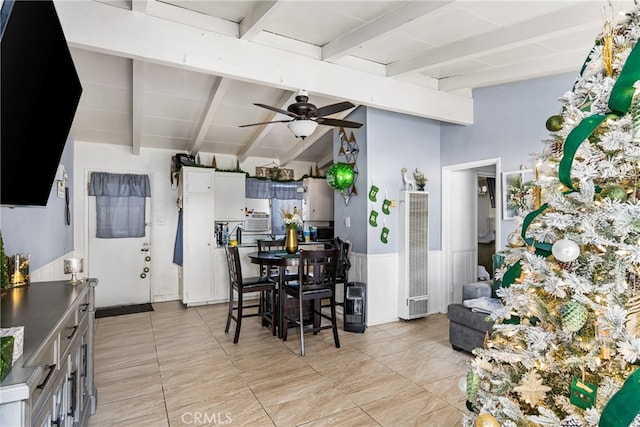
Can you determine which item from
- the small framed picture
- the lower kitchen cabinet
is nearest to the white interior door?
the lower kitchen cabinet

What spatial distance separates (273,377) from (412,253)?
239 centimetres

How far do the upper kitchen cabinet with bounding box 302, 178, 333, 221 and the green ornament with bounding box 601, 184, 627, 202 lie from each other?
5540 millimetres

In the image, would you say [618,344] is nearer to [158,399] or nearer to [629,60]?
[629,60]

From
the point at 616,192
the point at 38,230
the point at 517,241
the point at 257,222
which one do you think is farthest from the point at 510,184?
the point at 38,230

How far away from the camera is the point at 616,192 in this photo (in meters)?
0.98

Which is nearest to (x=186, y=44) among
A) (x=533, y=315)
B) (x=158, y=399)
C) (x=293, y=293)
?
(x=293, y=293)

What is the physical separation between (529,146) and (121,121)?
5.13m

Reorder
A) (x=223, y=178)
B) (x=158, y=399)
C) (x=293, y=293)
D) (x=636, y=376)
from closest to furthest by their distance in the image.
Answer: (x=636, y=376), (x=158, y=399), (x=293, y=293), (x=223, y=178)

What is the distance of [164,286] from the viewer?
581 cm

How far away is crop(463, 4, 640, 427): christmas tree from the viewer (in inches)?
37.1

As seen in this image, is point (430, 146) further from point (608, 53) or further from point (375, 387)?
point (608, 53)

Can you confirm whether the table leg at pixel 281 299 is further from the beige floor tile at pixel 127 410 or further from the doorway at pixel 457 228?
the doorway at pixel 457 228

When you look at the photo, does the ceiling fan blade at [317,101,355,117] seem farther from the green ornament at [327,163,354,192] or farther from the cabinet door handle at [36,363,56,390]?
the cabinet door handle at [36,363,56,390]

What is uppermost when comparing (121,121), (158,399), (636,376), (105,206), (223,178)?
(121,121)
